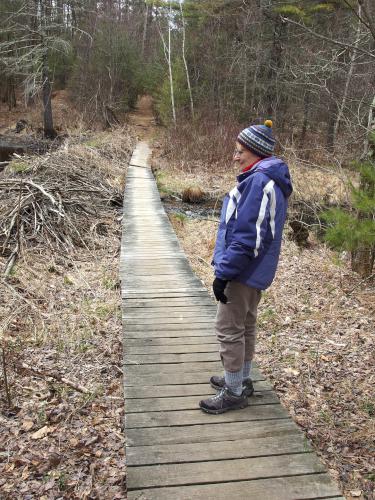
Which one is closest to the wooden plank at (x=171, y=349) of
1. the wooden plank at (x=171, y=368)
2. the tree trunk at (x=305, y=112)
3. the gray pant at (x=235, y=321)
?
the wooden plank at (x=171, y=368)

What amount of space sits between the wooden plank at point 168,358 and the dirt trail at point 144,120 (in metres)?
23.4

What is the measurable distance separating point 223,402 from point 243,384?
310mm

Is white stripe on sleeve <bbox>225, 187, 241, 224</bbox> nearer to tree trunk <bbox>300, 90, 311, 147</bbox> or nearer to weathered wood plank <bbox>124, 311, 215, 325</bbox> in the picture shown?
weathered wood plank <bbox>124, 311, 215, 325</bbox>

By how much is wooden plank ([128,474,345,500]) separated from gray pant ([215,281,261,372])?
85 centimetres

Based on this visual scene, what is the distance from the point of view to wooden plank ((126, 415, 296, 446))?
3.25 meters

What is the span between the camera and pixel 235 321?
3.39 meters

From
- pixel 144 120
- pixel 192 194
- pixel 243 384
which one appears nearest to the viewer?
pixel 243 384

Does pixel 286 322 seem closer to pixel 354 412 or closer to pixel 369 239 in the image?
pixel 369 239

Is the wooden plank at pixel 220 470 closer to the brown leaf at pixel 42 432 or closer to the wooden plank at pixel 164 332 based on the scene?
the brown leaf at pixel 42 432

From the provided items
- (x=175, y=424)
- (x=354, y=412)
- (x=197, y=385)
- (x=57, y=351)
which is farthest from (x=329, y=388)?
(x=57, y=351)

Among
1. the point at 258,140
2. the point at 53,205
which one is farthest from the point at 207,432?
the point at 53,205

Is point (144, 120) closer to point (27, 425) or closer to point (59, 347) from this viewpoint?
point (59, 347)

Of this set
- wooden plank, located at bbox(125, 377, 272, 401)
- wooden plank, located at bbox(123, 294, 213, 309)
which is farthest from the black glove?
wooden plank, located at bbox(123, 294, 213, 309)

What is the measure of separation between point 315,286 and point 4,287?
4.40m
